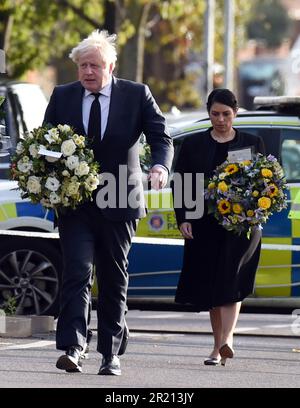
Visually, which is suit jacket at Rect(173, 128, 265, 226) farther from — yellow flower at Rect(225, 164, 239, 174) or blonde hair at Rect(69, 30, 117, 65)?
blonde hair at Rect(69, 30, 117, 65)

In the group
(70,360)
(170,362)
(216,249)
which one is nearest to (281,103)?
(216,249)

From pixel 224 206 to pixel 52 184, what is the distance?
126cm

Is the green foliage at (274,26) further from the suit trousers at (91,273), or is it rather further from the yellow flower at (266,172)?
the suit trousers at (91,273)

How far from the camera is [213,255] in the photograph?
32.7ft

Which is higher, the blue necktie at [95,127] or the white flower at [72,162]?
the blue necktie at [95,127]

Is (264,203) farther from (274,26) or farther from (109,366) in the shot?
(274,26)

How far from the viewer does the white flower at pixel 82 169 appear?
29.3 ft

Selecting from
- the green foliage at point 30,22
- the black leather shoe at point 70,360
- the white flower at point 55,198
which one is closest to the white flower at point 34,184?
the white flower at point 55,198

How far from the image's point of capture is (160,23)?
32625mm

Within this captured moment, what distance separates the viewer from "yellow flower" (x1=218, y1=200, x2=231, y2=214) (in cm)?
977

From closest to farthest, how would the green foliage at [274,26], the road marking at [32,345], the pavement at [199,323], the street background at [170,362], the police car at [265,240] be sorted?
the street background at [170,362]
the road marking at [32,345]
the police car at [265,240]
the pavement at [199,323]
the green foliage at [274,26]

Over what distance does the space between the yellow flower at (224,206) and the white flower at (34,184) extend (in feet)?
4.21

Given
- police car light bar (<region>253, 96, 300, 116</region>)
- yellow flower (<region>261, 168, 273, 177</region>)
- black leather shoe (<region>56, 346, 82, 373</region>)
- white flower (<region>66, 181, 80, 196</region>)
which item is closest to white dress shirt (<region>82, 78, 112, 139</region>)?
white flower (<region>66, 181, 80, 196</region>)

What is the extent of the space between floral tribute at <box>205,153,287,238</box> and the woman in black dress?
0.15 m
